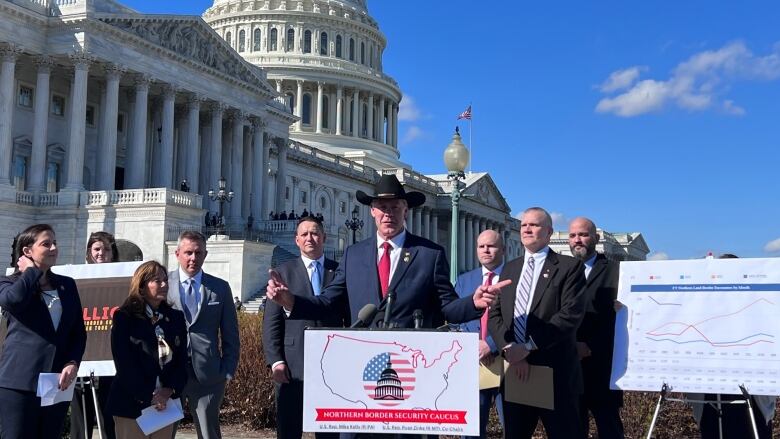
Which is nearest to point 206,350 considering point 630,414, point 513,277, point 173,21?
point 513,277

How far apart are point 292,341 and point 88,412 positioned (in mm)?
2455

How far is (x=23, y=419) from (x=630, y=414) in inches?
310

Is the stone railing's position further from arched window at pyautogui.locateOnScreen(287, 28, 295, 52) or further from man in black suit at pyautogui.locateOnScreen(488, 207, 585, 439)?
arched window at pyautogui.locateOnScreen(287, 28, 295, 52)

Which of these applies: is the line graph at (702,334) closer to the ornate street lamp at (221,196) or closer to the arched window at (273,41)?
the ornate street lamp at (221,196)

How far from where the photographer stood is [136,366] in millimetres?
7551

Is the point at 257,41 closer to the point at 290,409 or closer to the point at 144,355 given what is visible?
the point at 290,409

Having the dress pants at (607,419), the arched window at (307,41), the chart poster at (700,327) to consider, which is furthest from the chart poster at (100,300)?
the arched window at (307,41)

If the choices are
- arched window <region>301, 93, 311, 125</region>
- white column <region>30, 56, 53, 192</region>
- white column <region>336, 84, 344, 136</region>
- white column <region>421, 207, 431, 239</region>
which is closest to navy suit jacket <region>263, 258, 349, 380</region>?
white column <region>30, 56, 53, 192</region>

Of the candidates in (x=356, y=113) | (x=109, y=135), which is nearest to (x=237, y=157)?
(x=109, y=135)

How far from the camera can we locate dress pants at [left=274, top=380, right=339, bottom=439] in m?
8.43

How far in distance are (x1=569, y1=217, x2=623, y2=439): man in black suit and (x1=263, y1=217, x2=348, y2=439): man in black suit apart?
7.98ft

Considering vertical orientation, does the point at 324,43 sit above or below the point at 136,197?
above

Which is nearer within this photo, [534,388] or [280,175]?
[534,388]

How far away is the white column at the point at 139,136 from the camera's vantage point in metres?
46.5
